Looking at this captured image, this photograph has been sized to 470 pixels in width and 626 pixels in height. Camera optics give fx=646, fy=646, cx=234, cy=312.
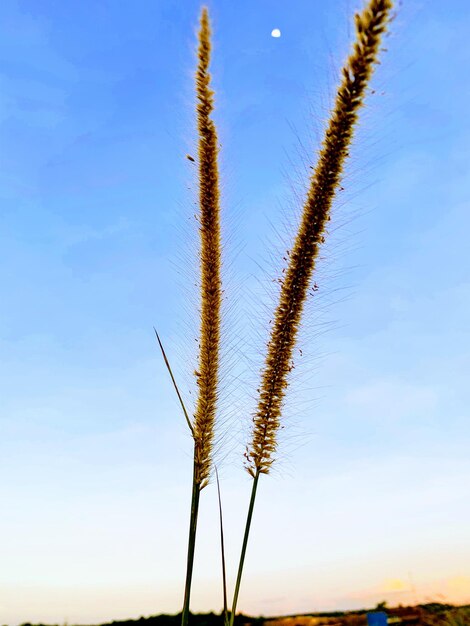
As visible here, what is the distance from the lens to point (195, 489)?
367cm

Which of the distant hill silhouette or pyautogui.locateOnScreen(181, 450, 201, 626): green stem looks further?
the distant hill silhouette

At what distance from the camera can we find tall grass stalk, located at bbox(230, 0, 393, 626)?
291 cm

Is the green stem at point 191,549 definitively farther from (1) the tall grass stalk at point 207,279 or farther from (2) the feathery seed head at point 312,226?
(2) the feathery seed head at point 312,226

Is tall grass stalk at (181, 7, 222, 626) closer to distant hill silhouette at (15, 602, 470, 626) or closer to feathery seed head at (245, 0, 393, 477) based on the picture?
feathery seed head at (245, 0, 393, 477)

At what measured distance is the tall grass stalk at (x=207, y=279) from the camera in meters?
3.73

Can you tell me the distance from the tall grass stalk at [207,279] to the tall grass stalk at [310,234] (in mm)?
285

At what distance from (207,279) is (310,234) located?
2.35 ft

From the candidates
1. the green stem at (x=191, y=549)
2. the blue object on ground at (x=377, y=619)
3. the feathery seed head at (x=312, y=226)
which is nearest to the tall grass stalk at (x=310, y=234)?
the feathery seed head at (x=312, y=226)

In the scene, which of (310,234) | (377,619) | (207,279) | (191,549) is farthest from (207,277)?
(377,619)

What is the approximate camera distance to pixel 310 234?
3.49 meters

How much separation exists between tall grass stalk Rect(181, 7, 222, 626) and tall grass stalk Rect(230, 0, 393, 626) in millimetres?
285

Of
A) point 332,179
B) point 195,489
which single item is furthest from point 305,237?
point 195,489

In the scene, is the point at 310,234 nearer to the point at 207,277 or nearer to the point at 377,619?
the point at 207,277

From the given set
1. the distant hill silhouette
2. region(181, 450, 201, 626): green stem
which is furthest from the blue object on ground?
region(181, 450, 201, 626): green stem
